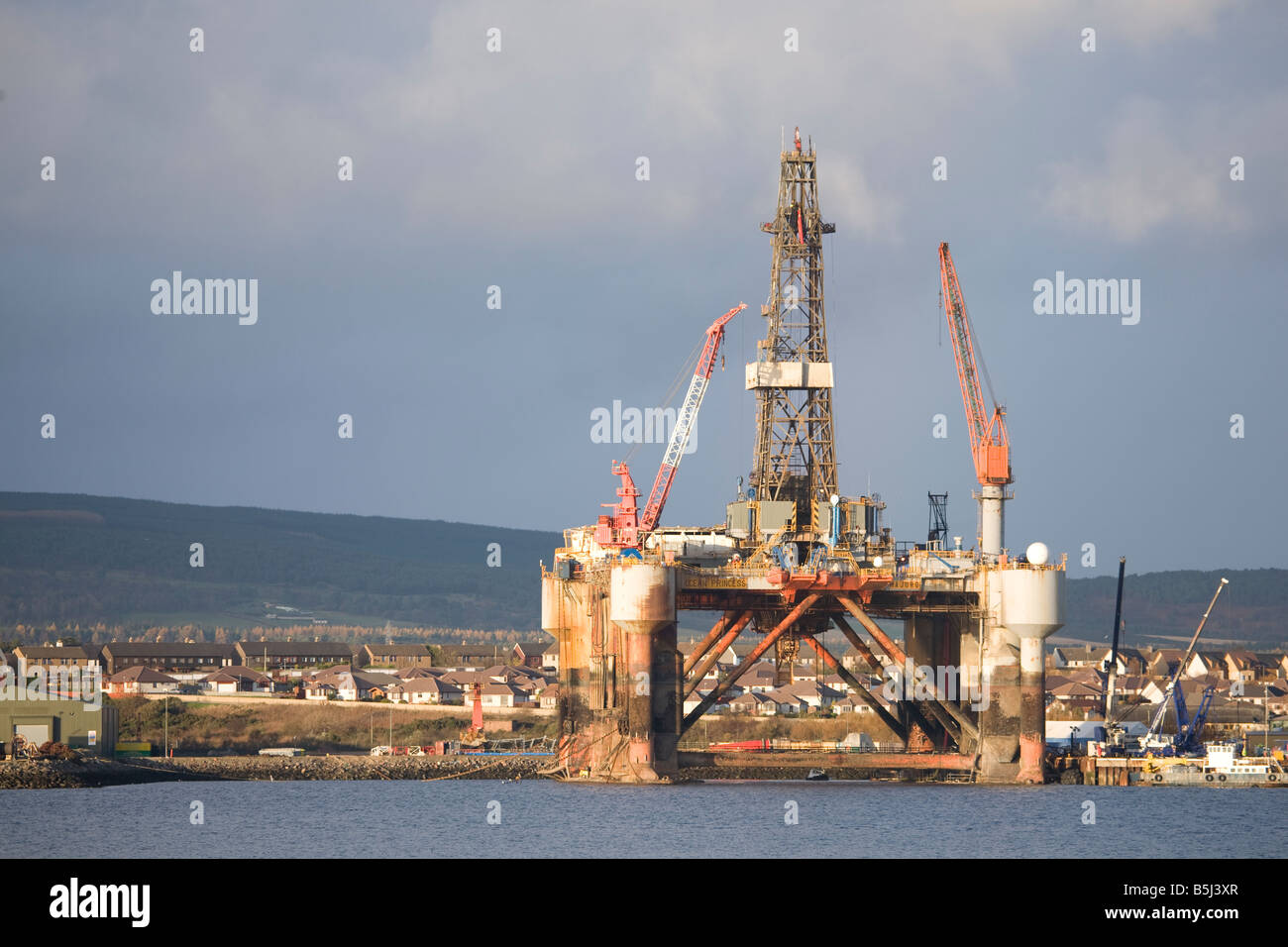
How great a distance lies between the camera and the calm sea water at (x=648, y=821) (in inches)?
2680

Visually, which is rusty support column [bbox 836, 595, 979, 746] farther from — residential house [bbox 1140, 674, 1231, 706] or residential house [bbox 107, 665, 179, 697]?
residential house [bbox 1140, 674, 1231, 706]

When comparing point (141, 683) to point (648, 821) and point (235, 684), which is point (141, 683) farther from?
point (648, 821)

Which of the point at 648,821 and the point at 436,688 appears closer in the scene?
the point at 648,821

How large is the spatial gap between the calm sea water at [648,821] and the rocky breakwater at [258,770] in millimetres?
3907

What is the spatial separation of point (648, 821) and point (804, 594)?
20642 millimetres

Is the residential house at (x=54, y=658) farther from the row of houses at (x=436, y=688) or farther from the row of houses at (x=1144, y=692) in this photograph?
the row of houses at (x=1144, y=692)

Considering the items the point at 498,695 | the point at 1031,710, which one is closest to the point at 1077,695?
the point at 498,695

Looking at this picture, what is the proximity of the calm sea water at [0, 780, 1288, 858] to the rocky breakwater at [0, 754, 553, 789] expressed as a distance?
12.8 ft

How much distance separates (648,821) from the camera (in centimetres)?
7506

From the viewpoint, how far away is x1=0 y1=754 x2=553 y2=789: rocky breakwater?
102 metres

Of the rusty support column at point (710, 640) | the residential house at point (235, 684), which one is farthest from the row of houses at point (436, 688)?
the rusty support column at point (710, 640)

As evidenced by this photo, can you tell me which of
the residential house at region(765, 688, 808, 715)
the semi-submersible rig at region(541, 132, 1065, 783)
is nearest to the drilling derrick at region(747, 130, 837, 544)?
the semi-submersible rig at region(541, 132, 1065, 783)
